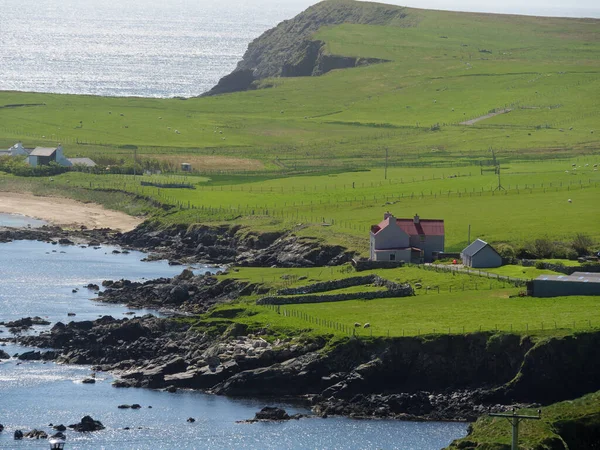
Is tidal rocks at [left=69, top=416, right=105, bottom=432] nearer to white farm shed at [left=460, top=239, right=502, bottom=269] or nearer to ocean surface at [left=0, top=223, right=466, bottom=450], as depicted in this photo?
ocean surface at [left=0, top=223, right=466, bottom=450]

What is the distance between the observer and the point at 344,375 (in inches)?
3142

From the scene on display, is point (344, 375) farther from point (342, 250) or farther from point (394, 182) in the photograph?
point (394, 182)

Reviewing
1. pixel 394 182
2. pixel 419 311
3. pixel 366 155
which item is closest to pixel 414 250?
pixel 419 311

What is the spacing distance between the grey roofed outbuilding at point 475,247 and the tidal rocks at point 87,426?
32.5 m

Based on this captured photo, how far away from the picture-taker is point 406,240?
102m

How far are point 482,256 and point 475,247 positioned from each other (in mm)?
792

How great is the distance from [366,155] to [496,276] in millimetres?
78278

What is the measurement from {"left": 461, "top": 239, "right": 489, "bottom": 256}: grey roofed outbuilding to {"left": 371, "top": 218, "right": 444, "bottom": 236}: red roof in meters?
3.76

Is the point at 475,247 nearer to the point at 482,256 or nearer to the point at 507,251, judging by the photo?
the point at 482,256

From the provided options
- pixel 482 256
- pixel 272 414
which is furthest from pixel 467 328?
pixel 482 256

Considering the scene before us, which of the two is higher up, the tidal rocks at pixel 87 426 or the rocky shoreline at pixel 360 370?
the rocky shoreline at pixel 360 370

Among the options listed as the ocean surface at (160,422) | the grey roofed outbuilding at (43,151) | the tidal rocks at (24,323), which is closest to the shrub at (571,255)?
the ocean surface at (160,422)

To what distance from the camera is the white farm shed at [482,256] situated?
98.4 m

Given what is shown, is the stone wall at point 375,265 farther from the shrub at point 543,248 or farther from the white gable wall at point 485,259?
the shrub at point 543,248
